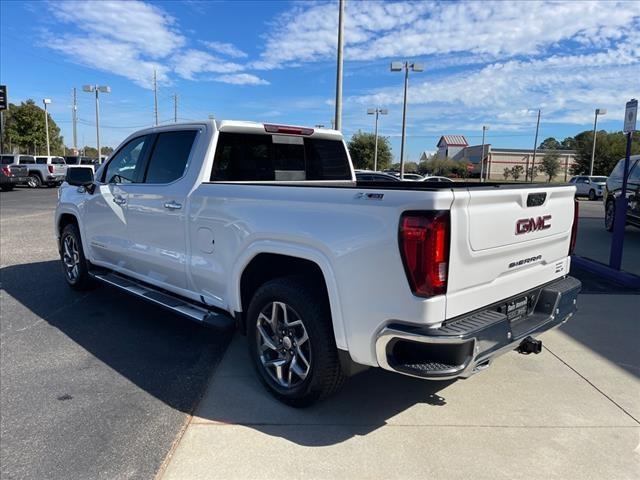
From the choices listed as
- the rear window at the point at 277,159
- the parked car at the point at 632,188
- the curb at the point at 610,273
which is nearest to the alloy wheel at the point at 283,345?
the rear window at the point at 277,159

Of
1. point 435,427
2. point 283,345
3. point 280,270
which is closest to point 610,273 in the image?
point 435,427

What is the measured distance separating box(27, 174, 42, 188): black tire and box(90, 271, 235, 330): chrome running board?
28301 mm

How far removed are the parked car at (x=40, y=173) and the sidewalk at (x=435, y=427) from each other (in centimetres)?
3019

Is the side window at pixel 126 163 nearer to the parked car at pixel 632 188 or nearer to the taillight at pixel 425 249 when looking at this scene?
the taillight at pixel 425 249

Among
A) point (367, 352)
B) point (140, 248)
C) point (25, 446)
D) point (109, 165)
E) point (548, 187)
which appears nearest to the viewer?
point (367, 352)

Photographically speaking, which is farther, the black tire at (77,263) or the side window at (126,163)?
the black tire at (77,263)

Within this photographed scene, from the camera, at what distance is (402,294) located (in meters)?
2.63

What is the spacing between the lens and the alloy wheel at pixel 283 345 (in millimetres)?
3326

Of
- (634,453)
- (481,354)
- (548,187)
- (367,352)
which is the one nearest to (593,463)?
(634,453)

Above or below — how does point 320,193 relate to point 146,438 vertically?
above

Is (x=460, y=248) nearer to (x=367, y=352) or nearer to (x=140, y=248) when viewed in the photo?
(x=367, y=352)

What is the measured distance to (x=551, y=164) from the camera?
6675cm

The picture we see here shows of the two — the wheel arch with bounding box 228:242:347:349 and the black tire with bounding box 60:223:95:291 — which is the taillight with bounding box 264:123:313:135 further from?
the black tire with bounding box 60:223:95:291

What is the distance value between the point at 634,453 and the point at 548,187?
1703 mm
